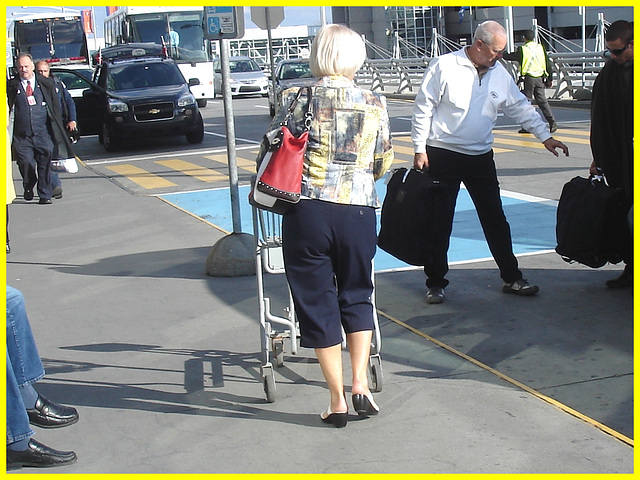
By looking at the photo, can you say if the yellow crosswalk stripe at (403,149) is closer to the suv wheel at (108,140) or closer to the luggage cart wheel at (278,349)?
the suv wheel at (108,140)

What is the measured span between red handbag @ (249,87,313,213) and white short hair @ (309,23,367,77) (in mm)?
132

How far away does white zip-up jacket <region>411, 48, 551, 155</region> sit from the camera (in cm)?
629

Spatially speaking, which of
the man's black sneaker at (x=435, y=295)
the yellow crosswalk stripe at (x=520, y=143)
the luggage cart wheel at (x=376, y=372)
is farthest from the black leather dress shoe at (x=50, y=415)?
the yellow crosswalk stripe at (x=520, y=143)

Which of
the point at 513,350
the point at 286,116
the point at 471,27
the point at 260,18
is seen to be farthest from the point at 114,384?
the point at 471,27

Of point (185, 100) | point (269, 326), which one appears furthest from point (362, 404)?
point (185, 100)

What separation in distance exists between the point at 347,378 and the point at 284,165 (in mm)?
1424

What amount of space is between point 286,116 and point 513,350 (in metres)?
2.02

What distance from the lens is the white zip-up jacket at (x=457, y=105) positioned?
629 cm

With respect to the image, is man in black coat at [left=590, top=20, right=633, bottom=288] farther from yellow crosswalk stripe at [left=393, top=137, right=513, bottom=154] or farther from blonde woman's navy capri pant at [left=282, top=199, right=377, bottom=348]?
yellow crosswalk stripe at [left=393, top=137, right=513, bottom=154]

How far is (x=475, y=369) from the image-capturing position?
5.09 metres

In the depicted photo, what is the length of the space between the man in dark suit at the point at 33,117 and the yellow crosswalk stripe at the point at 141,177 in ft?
6.65

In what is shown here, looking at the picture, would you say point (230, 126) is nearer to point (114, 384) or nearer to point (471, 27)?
point (114, 384)

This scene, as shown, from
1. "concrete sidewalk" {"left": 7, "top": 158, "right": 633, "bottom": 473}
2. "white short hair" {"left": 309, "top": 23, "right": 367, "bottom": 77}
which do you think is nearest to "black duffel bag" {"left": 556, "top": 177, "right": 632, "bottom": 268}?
"concrete sidewalk" {"left": 7, "top": 158, "right": 633, "bottom": 473}

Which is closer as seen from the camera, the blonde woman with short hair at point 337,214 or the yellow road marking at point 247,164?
the blonde woman with short hair at point 337,214
